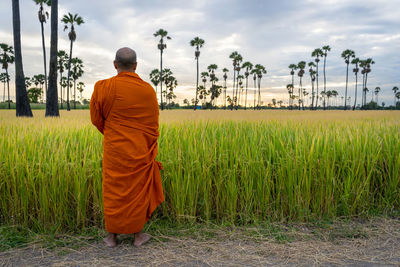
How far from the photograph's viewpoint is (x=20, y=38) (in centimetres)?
1605

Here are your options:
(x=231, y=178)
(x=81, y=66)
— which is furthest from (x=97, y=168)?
(x=81, y=66)

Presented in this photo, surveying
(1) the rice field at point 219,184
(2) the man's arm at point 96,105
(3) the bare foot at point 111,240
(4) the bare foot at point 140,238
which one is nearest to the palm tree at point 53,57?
(1) the rice field at point 219,184

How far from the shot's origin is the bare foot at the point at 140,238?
296 cm

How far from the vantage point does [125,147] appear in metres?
2.75

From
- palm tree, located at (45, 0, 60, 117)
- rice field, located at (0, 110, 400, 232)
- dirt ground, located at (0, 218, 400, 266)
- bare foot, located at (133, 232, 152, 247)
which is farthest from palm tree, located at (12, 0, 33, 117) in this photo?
bare foot, located at (133, 232, 152, 247)

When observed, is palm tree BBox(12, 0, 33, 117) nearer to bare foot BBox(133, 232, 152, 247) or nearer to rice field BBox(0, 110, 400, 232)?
rice field BBox(0, 110, 400, 232)

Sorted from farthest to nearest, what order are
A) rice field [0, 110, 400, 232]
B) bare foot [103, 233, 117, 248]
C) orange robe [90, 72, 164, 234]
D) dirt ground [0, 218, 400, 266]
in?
rice field [0, 110, 400, 232]
bare foot [103, 233, 117, 248]
orange robe [90, 72, 164, 234]
dirt ground [0, 218, 400, 266]

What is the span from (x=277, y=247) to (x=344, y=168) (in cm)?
184

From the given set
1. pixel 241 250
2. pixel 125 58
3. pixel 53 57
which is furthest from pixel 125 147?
pixel 53 57

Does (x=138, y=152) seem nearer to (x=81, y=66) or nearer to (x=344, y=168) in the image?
(x=344, y=168)

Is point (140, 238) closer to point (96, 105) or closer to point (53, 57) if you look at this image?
point (96, 105)

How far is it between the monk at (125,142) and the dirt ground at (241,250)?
304 millimetres

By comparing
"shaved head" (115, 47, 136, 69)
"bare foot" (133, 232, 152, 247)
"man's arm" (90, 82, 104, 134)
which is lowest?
"bare foot" (133, 232, 152, 247)

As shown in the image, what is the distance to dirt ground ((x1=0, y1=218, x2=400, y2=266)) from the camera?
2670mm
